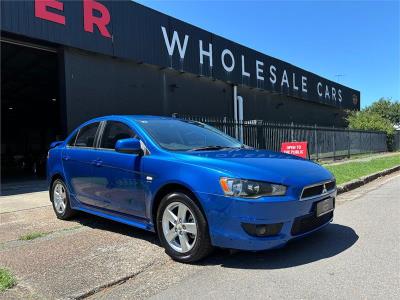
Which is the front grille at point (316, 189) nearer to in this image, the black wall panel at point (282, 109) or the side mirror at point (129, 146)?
the side mirror at point (129, 146)

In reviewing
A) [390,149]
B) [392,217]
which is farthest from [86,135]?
[390,149]

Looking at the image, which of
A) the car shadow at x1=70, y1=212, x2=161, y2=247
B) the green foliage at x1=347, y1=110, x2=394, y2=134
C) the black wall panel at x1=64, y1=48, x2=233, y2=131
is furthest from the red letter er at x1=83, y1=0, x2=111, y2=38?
the green foliage at x1=347, y1=110, x2=394, y2=134

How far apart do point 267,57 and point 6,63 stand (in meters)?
14.1

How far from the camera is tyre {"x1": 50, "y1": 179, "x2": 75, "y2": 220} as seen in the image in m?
7.18

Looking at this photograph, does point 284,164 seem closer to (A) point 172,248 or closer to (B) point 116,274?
(A) point 172,248

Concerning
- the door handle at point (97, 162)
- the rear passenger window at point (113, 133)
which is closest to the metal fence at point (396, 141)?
the rear passenger window at point (113, 133)

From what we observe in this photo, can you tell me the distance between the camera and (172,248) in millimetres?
5125

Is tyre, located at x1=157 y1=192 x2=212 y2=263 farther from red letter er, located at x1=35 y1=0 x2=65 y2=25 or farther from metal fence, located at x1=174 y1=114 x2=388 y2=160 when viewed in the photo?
red letter er, located at x1=35 y1=0 x2=65 y2=25

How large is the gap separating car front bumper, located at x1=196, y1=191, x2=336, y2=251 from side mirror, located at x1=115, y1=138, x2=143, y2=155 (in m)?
1.18

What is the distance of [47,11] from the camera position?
42.6 ft

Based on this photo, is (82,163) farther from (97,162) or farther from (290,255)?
(290,255)

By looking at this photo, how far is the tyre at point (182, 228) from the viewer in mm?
4812

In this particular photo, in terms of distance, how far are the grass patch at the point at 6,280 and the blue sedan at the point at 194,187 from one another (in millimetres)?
1578

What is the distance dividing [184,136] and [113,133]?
1027 millimetres
